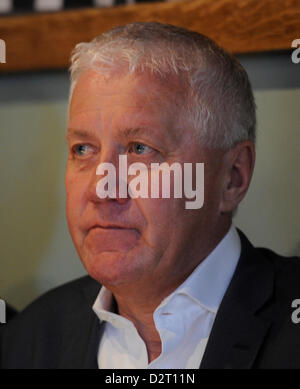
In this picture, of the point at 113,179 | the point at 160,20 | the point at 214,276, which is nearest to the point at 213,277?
the point at 214,276

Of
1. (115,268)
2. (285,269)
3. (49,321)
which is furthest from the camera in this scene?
(49,321)

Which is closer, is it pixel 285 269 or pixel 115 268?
pixel 115 268

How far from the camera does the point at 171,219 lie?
3.29 feet

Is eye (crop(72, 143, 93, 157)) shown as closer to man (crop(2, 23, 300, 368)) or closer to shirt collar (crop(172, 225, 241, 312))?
man (crop(2, 23, 300, 368))

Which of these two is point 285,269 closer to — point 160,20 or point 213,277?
point 213,277

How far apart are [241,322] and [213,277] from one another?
10cm

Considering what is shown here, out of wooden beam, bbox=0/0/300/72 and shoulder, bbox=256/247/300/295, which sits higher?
wooden beam, bbox=0/0/300/72

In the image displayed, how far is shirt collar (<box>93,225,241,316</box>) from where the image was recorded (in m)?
1.04

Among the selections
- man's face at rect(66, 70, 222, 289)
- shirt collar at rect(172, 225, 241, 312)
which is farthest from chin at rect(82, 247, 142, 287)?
shirt collar at rect(172, 225, 241, 312)

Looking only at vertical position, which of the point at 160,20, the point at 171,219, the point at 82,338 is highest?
the point at 160,20

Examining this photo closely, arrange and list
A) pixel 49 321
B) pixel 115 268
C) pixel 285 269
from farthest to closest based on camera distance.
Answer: pixel 49 321
pixel 285 269
pixel 115 268

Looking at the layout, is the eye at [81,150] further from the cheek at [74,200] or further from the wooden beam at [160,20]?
the wooden beam at [160,20]

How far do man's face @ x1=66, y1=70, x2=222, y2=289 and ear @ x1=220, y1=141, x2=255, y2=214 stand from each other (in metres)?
0.05

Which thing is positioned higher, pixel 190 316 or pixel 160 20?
pixel 160 20
